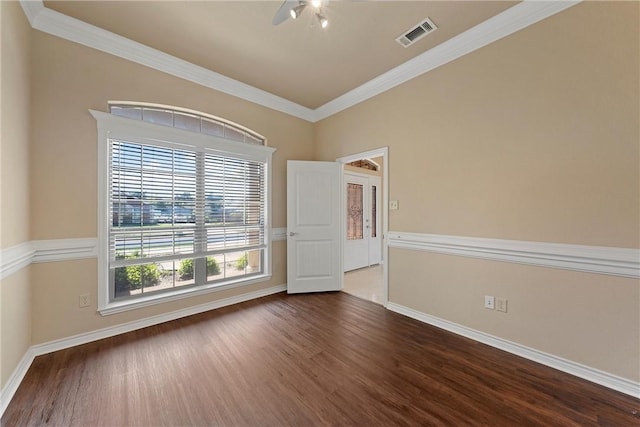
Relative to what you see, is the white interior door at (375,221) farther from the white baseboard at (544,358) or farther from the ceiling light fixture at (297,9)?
the ceiling light fixture at (297,9)

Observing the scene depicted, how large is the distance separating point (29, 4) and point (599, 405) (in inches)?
203

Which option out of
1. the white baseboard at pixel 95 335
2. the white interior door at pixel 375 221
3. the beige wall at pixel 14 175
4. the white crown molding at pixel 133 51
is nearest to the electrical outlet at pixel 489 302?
the white baseboard at pixel 95 335

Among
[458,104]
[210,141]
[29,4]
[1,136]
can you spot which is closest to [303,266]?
[210,141]

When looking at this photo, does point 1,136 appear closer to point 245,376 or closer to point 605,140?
point 245,376

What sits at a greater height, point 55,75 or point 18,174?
point 55,75

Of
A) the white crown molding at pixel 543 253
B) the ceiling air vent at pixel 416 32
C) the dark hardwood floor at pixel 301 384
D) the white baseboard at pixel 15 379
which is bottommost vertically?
the dark hardwood floor at pixel 301 384

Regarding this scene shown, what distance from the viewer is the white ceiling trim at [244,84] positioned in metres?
2.05

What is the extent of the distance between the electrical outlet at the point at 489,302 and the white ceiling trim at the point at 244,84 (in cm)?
245

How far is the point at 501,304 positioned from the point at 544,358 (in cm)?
47

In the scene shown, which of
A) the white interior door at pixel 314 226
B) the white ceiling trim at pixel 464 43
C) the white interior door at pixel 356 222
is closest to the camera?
the white ceiling trim at pixel 464 43

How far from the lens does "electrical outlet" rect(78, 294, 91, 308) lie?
2329mm

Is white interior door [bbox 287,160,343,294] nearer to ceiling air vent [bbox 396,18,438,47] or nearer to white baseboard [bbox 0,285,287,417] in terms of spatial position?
white baseboard [bbox 0,285,287,417]

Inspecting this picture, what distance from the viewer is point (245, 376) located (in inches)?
73.7

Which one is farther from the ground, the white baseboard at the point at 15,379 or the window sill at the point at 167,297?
the window sill at the point at 167,297
